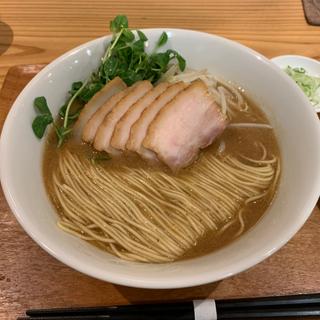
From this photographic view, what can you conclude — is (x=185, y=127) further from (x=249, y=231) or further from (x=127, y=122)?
(x=249, y=231)

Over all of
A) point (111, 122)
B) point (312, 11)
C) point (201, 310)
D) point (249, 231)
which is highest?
point (312, 11)

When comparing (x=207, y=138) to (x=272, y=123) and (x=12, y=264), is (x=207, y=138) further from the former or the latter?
(x=12, y=264)

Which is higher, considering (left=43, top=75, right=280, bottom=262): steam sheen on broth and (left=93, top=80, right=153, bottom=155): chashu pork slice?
(left=93, top=80, right=153, bottom=155): chashu pork slice

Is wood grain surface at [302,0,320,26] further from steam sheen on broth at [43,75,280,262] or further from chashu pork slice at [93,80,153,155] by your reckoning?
chashu pork slice at [93,80,153,155]

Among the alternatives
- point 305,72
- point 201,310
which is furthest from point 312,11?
point 201,310

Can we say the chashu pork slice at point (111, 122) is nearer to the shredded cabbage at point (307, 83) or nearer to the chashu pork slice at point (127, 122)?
the chashu pork slice at point (127, 122)

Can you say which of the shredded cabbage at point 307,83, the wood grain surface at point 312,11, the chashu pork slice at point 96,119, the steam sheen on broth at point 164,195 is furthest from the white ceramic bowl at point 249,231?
the wood grain surface at point 312,11

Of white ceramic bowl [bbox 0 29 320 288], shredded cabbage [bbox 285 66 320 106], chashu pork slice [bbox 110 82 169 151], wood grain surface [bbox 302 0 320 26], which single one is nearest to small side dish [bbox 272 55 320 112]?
shredded cabbage [bbox 285 66 320 106]
